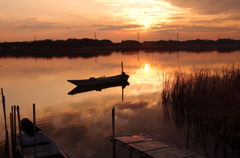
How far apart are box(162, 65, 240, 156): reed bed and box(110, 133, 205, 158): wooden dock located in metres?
2.76

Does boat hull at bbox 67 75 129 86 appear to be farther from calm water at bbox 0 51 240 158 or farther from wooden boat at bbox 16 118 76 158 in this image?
wooden boat at bbox 16 118 76 158

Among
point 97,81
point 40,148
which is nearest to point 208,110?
point 40,148

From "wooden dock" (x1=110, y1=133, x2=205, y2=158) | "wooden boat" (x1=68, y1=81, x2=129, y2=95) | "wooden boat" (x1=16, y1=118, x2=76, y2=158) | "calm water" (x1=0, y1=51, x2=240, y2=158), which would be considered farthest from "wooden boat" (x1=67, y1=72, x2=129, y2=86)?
"wooden dock" (x1=110, y1=133, x2=205, y2=158)

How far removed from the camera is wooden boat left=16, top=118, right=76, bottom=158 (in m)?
8.47

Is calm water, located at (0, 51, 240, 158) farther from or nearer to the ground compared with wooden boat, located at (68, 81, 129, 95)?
nearer to the ground

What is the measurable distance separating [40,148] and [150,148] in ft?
14.6

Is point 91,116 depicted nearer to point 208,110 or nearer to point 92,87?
point 208,110

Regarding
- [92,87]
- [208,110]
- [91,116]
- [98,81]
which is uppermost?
[208,110]

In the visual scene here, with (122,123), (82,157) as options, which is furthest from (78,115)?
(82,157)

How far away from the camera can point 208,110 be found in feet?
39.0

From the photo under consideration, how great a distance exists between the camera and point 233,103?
41.6 feet

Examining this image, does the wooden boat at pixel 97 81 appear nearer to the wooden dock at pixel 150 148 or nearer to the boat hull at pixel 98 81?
the boat hull at pixel 98 81

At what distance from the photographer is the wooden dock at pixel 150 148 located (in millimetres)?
7035

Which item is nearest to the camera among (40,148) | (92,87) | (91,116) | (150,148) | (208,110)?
(150,148)
